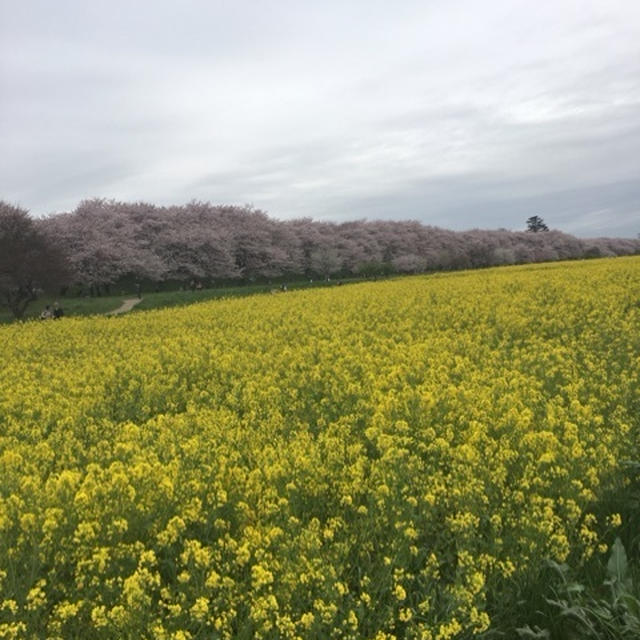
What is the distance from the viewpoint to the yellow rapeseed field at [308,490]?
334 centimetres

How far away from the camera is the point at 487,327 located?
13242 millimetres

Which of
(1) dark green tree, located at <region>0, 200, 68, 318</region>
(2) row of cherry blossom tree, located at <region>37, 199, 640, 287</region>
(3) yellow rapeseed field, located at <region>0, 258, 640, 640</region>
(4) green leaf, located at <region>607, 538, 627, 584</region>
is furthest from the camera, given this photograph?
(2) row of cherry blossom tree, located at <region>37, 199, 640, 287</region>

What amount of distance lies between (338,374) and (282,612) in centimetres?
586

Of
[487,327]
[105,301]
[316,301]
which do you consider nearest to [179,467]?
[487,327]

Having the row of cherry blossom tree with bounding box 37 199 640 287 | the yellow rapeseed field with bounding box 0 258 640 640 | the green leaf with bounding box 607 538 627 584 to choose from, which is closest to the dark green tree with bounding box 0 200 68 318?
the row of cherry blossom tree with bounding box 37 199 640 287

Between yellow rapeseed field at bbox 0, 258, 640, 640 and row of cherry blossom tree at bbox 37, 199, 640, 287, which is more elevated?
row of cherry blossom tree at bbox 37, 199, 640, 287

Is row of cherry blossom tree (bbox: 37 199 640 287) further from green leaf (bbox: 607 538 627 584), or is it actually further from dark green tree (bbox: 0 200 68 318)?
green leaf (bbox: 607 538 627 584)

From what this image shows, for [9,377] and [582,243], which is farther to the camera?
[582,243]

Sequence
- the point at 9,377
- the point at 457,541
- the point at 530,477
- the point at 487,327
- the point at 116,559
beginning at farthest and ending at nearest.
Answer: the point at 487,327, the point at 9,377, the point at 530,477, the point at 457,541, the point at 116,559

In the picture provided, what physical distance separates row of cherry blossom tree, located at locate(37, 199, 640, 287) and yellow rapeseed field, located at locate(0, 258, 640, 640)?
4443 centimetres

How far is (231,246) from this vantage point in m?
65.1

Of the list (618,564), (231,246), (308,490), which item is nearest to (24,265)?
(231,246)

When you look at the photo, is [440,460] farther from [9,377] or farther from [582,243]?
[582,243]

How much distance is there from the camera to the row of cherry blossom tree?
5612 centimetres
